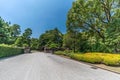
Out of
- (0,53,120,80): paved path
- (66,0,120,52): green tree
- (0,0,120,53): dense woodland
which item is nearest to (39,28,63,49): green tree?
(0,0,120,53): dense woodland

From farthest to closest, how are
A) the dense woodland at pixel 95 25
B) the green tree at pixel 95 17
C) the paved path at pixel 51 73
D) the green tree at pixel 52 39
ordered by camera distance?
the green tree at pixel 52 39
the green tree at pixel 95 17
the dense woodland at pixel 95 25
the paved path at pixel 51 73

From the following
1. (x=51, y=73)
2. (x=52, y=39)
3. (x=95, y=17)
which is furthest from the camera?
(x=52, y=39)

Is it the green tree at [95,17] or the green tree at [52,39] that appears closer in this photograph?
the green tree at [95,17]

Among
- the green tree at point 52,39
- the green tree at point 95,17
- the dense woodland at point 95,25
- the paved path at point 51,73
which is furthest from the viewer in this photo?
the green tree at point 52,39

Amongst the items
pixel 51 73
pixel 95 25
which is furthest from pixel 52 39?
pixel 51 73

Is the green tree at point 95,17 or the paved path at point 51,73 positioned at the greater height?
the green tree at point 95,17

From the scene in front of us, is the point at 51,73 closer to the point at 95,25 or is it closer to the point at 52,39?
the point at 95,25

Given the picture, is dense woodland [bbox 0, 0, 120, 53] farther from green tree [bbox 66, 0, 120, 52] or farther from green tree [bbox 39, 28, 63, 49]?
green tree [bbox 39, 28, 63, 49]

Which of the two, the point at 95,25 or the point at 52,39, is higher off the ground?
the point at 52,39

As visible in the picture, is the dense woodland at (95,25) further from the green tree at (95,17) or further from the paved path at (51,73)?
the paved path at (51,73)

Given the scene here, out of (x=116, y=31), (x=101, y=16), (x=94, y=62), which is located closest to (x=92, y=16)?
(x=101, y=16)

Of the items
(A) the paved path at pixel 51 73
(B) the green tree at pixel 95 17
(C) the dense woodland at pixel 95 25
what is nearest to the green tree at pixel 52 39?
(C) the dense woodland at pixel 95 25

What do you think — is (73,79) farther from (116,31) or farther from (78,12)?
(78,12)

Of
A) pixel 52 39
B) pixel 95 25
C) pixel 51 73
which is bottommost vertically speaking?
pixel 51 73
